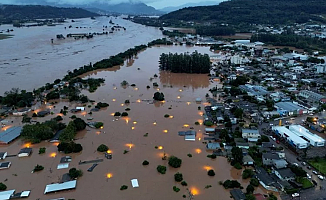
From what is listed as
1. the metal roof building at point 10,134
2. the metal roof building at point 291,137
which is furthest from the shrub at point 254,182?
the metal roof building at point 10,134

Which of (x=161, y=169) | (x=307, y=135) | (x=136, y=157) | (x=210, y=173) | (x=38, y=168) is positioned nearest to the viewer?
(x=210, y=173)

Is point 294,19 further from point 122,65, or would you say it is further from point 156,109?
point 156,109

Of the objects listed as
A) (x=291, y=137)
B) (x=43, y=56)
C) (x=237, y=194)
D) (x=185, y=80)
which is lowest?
(x=237, y=194)

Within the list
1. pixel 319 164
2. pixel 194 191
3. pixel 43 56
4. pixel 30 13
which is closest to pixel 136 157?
pixel 194 191

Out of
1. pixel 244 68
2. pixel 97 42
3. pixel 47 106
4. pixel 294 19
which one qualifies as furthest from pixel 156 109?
pixel 294 19

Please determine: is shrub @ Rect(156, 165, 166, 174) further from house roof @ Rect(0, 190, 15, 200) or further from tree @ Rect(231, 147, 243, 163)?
house roof @ Rect(0, 190, 15, 200)

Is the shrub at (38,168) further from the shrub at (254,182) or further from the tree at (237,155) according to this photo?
the shrub at (254,182)

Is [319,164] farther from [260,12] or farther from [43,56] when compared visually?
[260,12]

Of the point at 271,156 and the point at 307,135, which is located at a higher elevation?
the point at 307,135
